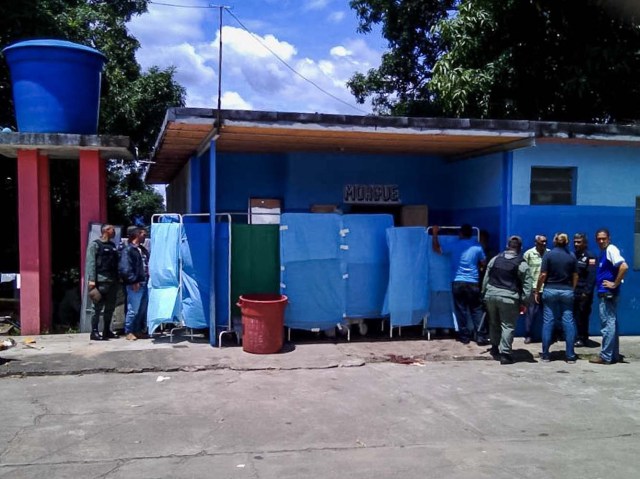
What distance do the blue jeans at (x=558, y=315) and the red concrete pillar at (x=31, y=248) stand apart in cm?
815

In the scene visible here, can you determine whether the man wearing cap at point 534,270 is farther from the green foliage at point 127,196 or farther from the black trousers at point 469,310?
the green foliage at point 127,196

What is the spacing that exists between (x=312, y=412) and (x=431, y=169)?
745 cm

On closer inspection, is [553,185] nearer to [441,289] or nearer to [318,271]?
[441,289]

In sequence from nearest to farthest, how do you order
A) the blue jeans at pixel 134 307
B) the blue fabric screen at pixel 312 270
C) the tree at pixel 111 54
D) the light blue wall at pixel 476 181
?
the blue fabric screen at pixel 312 270 < the blue jeans at pixel 134 307 < the light blue wall at pixel 476 181 < the tree at pixel 111 54

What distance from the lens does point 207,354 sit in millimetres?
8891

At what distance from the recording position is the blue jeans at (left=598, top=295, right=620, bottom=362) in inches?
345

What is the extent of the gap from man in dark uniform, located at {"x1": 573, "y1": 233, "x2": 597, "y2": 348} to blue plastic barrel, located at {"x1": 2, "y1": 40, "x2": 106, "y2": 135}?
28.3ft

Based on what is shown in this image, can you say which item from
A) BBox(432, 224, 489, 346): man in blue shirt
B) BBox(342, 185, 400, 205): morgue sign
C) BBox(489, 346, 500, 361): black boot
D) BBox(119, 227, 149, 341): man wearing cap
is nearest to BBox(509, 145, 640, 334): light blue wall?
BBox(432, 224, 489, 346): man in blue shirt

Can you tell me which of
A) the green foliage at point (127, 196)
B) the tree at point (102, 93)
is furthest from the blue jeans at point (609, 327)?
the green foliage at point (127, 196)

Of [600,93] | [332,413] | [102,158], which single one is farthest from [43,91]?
[600,93]

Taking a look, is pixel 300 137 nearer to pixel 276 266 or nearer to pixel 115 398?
pixel 276 266

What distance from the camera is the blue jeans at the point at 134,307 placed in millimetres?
9977

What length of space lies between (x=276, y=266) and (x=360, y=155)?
3769 mm

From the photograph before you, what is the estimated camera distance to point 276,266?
9656 millimetres
